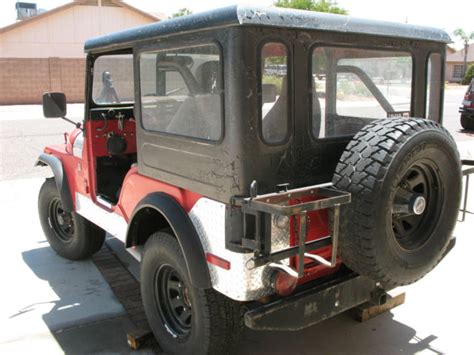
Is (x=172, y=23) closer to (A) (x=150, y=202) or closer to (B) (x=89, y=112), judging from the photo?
(A) (x=150, y=202)

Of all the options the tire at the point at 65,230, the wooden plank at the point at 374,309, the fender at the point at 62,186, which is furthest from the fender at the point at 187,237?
the tire at the point at 65,230

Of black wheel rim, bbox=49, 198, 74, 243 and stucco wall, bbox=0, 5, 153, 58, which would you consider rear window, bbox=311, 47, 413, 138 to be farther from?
stucco wall, bbox=0, 5, 153, 58

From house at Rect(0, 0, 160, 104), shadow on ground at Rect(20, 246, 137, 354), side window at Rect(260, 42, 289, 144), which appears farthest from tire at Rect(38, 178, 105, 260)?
house at Rect(0, 0, 160, 104)

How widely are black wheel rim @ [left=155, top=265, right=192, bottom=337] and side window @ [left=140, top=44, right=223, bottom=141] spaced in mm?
879

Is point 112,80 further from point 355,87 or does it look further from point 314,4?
point 314,4

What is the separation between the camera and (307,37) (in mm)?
2619

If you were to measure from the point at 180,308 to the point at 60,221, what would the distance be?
2.26m

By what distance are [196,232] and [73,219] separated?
227 cm

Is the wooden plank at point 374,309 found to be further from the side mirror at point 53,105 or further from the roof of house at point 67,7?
the roof of house at point 67,7

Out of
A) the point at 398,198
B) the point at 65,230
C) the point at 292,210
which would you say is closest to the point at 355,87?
the point at 398,198

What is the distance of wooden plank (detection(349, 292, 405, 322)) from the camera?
3.59 meters

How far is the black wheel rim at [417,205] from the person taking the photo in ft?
8.69

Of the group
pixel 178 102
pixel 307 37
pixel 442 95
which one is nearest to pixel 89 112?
pixel 178 102

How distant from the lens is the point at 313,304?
269cm
